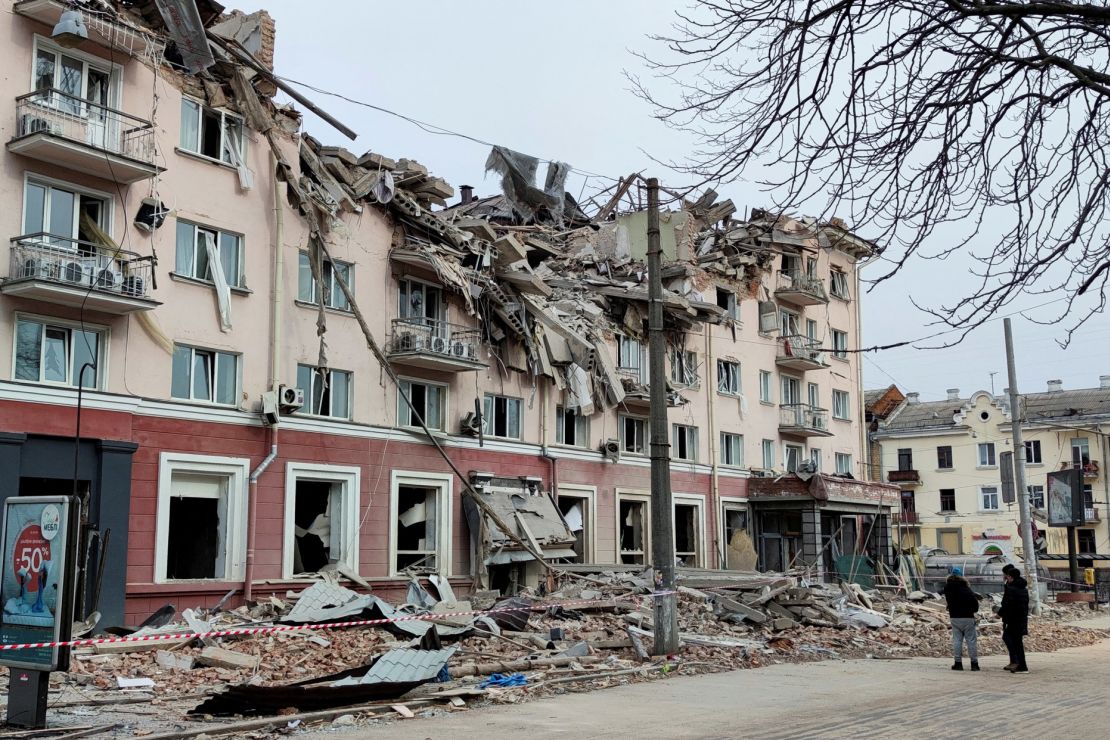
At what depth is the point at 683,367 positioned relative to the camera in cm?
3784

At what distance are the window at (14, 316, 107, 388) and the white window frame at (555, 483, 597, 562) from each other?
15810 millimetres

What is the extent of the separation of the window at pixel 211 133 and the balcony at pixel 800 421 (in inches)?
1013

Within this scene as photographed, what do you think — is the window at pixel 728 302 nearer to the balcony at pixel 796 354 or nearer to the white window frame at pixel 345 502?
the balcony at pixel 796 354

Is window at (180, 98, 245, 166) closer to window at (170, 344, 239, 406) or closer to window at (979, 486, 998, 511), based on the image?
window at (170, 344, 239, 406)

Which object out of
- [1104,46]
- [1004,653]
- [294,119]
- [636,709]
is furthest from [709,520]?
[1104,46]

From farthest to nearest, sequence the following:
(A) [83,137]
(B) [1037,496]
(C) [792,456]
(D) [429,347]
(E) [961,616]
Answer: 1. (B) [1037,496]
2. (C) [792,456]
3. (D) [429,347]
4. (A) [83,137]
5. (E) [961,616]

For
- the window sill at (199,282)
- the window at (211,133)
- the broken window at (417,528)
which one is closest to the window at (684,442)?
the broken window at (417,528)

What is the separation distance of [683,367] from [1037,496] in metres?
41.0

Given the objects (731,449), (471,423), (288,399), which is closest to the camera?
(288,399)

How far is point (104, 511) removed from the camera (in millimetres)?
20750

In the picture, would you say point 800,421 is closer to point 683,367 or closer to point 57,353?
point 683,367

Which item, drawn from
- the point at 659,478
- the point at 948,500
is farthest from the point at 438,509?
the point at 948,500

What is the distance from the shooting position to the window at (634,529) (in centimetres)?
3597

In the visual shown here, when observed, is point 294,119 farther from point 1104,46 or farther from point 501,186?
point 1104,46
